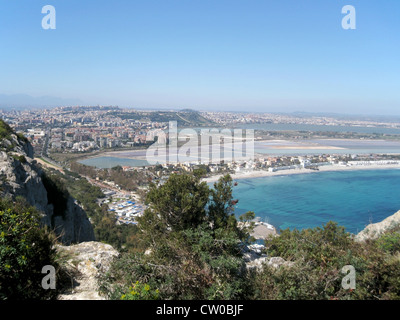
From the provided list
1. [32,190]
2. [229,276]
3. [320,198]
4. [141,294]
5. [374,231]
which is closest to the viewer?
[141,294]

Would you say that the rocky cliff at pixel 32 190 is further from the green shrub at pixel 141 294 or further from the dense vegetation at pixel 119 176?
the dense vegetation at pixel 119 176

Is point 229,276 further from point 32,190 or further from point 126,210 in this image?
point 126,210

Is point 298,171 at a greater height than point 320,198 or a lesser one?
greater

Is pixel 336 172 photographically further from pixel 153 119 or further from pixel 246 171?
pixel 153 119

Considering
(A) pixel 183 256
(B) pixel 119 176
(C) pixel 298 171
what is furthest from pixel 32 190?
(C) pixel 298 171

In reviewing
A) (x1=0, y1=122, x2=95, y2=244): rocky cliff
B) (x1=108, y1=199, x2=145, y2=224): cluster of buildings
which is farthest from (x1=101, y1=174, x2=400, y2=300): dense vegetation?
(x1=108, y1=199, x2=145, y2=224): cluster of buildings

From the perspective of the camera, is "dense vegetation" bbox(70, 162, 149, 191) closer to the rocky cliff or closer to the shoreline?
the shoreline
